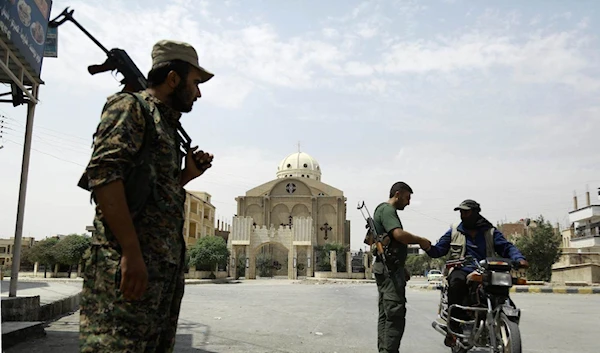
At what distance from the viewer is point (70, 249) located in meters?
36.7

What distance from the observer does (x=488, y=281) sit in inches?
160

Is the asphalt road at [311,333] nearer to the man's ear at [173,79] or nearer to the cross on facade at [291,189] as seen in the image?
the man's ear at [173,79]

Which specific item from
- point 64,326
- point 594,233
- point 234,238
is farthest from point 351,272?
point 64,326

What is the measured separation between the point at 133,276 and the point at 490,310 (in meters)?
3.16

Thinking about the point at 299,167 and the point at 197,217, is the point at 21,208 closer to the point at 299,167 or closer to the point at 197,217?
the point at 197,217

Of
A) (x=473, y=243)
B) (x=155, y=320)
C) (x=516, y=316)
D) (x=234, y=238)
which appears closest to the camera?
(x=155, y=320)

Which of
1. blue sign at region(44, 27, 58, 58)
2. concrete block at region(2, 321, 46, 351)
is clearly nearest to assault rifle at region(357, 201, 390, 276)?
concrete block at region(2, 321, 46, 351)

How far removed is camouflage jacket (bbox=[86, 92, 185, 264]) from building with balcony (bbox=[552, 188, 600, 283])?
112 ft

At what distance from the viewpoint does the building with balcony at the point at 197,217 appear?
50625mm

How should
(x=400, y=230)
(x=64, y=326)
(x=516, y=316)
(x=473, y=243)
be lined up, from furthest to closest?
(x=64, y=326) → (x=473, y=243) → (x=400, y=230) → (x=516, y=316)

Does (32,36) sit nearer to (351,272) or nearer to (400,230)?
(400,230)

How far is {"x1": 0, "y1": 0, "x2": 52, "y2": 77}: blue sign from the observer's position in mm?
6539

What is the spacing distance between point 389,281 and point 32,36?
623cm

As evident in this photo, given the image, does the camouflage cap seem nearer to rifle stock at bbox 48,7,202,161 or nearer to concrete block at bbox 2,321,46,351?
rifle stock at bbox 48,7,202,161
